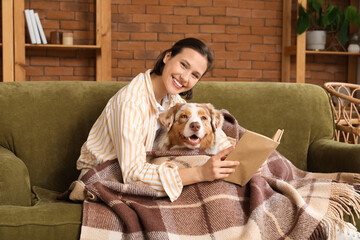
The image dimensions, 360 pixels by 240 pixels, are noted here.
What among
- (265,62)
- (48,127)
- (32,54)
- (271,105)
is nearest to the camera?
(48,127)

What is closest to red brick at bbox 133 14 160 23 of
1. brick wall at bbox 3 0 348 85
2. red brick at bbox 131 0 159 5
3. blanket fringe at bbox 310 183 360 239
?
brick wall at bbox 3 0 348 85

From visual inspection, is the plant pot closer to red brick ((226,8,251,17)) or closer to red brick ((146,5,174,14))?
red brick ((226,8,251,17))

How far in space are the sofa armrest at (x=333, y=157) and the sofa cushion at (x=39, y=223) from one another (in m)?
1.29

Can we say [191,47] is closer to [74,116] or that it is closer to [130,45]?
[74,116]

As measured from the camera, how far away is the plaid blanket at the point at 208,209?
1.48 metres

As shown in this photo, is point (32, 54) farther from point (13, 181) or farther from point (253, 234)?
point (253, 234)

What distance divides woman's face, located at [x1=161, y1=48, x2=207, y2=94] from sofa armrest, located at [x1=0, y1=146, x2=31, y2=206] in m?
0.69

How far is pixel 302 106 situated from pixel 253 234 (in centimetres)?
116

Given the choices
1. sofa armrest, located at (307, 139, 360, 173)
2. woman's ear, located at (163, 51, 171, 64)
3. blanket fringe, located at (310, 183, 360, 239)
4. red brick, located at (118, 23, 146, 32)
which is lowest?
blanket fringe, located at (310, 183, 360, 239)

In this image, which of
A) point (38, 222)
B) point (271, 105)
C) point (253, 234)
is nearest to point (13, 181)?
point (38, 222)

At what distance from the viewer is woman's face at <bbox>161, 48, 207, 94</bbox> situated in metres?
1.85

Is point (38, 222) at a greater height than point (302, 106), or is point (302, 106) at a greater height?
point (302, 106)

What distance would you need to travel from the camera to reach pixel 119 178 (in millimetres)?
1716

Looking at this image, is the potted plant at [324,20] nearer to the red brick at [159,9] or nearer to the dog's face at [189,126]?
the red brick at [159,9]
